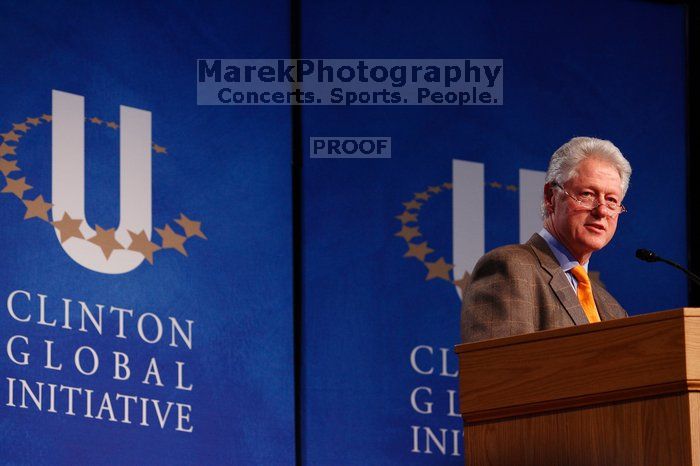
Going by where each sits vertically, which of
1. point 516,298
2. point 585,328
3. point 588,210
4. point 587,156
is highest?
point 587,156

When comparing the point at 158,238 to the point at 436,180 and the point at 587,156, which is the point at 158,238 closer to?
the point at 436,180

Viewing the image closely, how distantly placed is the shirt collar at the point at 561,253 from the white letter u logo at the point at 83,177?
163cm

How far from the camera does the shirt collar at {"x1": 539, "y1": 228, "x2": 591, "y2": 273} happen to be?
2992 mm

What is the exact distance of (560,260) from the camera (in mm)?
2994

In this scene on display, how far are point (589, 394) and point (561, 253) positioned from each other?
81cm

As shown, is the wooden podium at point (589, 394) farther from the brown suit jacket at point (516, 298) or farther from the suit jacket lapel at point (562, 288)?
the suit jacket lapel at point (562, 288)

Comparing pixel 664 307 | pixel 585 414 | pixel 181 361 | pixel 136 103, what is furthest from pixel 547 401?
pixel 664 307

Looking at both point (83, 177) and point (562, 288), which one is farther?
point (83, 177)

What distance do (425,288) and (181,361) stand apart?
98cm

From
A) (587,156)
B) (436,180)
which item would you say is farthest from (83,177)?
(587,156)

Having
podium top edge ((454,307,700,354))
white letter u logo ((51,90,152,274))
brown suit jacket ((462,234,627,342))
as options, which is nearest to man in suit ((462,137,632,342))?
brown suit jacket ((462,234,627,342))

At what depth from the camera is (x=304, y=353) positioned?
14.3 ft

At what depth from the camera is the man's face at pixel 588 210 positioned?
2998 millimetres

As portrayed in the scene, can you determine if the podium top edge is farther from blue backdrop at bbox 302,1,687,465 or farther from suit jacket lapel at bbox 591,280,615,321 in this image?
blue backdrop at bbox 302,1,687,465
